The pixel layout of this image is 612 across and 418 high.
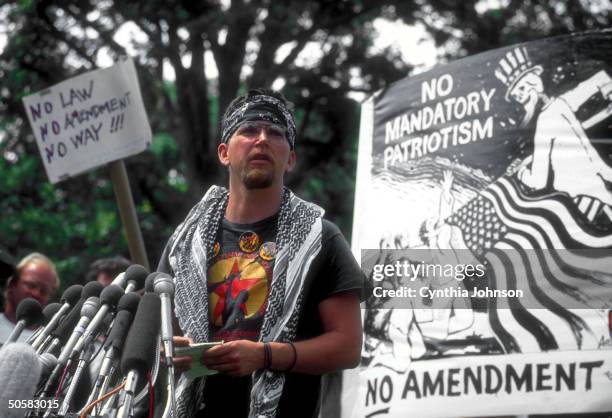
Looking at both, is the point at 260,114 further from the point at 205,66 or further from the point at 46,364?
the point at 205,66

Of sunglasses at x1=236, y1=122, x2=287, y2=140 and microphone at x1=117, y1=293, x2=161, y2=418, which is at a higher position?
sunglasses at x1=236, y1=122, x2=287, y2=140

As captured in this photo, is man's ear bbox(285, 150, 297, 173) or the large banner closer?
man's ear bbox(285, 150, 297, 173)

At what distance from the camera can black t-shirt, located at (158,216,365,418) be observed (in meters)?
3.11

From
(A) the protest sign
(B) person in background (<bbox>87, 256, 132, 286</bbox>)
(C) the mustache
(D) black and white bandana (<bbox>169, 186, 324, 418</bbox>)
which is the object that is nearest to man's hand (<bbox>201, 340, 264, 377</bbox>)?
(D) black and white bandana (<bbox>169, 186, 324, 418</bbox>)

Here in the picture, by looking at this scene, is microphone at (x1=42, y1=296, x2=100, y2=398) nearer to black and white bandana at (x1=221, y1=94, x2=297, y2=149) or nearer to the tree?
A: black and white bandana at (x1=221, y1=94, x2=297, y2=149)

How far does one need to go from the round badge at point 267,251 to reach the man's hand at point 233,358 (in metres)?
0.37

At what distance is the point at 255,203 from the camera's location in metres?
3.33

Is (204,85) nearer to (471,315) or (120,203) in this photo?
(120,203)

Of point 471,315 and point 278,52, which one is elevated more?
point 278,52

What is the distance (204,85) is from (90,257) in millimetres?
2912

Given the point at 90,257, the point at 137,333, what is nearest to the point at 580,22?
the point at 90,257

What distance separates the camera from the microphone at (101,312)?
2.69 m

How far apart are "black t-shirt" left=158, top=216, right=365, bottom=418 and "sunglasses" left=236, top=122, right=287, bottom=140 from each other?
0.28 meters

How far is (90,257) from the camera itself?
45.4 ft
